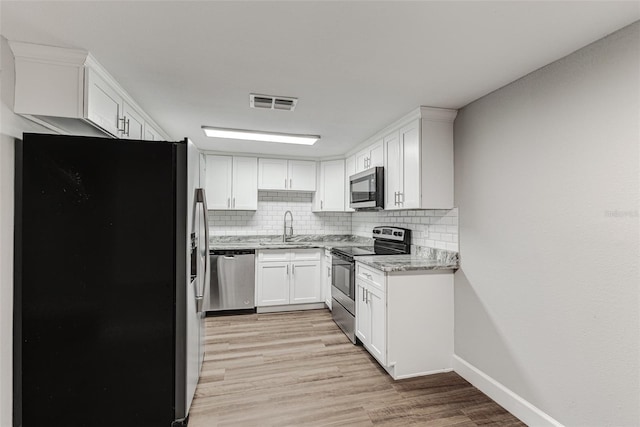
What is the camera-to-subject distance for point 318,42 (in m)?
1.64

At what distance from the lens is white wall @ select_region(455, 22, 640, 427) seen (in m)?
1.49

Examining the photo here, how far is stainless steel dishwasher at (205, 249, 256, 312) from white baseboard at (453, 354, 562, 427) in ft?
8.79

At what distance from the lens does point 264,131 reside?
336 centimetres

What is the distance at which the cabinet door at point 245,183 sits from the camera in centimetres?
448

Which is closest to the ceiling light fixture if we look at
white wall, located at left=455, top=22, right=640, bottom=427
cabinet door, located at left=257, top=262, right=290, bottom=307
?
cabinet door, located at left=257, top=262, right=290, bottom=307

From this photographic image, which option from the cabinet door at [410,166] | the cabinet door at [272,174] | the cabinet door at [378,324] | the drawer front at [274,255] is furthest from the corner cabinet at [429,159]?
the cabinet door at [272,174]

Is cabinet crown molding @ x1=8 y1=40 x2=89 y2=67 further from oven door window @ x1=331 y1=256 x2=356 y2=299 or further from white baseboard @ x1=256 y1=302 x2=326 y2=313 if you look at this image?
white baseboard @ x1=256 y1=302 x2=326 y2=313

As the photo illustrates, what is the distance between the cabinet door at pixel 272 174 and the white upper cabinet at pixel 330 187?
0.58 m

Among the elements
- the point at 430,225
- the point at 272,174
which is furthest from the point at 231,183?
the point at 430,225

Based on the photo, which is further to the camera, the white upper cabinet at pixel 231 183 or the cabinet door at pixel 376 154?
the white upper cabinet at pixel 231 183

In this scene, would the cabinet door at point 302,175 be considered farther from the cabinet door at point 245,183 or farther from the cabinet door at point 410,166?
the cabinet door at point 410,166

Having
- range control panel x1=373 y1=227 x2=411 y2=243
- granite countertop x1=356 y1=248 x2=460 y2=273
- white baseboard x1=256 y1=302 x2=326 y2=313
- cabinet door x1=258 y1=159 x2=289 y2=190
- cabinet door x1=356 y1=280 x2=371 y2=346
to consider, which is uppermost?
cabinet door x1=258 y1=159 x2=289 y2=190

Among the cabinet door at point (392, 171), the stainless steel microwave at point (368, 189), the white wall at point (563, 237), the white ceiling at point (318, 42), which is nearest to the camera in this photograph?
the white ceiling at point (318, 42)

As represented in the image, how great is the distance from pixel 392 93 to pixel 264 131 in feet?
5.19
